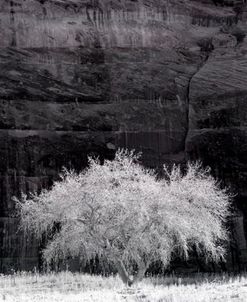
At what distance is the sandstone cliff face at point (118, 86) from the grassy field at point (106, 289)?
4.75 m

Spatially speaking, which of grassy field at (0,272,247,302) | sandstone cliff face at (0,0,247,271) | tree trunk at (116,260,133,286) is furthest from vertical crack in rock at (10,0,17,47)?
tree trunk at (116,260,133,286)

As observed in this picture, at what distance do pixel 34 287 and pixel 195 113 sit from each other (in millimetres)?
9802

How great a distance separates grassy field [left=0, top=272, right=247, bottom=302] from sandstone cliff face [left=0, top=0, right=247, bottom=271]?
4750 mm

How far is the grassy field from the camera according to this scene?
41.7ft

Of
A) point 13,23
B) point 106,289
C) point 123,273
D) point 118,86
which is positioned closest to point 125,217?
point 123,273

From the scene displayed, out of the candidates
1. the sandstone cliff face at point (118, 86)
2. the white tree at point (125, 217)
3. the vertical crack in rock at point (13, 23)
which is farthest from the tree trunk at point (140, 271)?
the vertical crack in rock at point (13, 23)

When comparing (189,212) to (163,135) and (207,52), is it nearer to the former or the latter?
(163,135)

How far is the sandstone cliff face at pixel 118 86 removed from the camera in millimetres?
21906

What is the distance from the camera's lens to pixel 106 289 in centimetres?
1500

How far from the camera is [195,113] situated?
75.0ft

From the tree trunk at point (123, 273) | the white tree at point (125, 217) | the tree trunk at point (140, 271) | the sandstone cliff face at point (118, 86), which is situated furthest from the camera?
the sandstone cliff face at point (118, 86)

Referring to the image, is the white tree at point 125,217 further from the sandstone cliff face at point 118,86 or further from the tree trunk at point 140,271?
the sandstone cliff face at point 118,86

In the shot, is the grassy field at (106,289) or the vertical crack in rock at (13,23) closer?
the grassy field at (106,289)

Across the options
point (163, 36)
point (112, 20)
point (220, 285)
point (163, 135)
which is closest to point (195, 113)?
point (163, 135)
